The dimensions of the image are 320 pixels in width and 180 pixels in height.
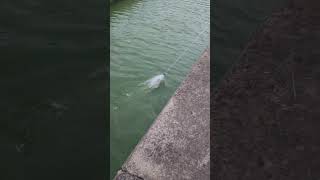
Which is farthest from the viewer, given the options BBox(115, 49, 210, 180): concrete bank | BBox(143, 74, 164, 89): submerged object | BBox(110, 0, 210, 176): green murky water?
BBox(143, 74, 164, 89): submerged object

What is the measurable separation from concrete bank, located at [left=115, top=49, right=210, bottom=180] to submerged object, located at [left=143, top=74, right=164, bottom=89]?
4.52 m

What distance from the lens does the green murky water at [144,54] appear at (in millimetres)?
5910

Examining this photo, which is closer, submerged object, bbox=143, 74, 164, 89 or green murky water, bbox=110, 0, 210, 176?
green murky water, bbox=110, 0, 210, 176

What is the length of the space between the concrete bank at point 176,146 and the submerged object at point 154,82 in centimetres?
452

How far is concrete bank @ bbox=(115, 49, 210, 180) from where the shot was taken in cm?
221
